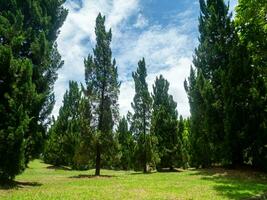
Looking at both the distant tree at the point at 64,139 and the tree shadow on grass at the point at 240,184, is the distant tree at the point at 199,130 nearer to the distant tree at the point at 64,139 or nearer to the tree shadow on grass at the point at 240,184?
the tree shadow on grass at the point at 240,184

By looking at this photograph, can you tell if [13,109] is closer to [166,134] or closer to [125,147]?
[166,134]

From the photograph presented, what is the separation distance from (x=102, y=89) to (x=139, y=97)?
13160mm

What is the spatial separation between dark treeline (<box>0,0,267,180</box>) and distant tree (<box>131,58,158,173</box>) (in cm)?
14

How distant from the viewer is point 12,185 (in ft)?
78.9

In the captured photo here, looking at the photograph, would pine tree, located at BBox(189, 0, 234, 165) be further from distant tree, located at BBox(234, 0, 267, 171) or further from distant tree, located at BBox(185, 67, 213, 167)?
distant tree, located at BBox(234, 0, 267, 171)

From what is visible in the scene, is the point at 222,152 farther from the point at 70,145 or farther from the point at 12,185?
the point at 70,145

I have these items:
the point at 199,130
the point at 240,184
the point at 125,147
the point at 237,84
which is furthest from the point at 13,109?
the point at 125,147

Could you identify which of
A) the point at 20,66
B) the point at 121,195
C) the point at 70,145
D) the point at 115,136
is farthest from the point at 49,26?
the point at 70,145

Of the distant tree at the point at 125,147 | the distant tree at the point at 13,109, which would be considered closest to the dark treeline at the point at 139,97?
the distant tree at the point at 13,109

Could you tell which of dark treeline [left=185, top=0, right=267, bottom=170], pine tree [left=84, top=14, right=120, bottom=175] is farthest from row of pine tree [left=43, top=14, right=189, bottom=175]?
dark treeline [left=185, top=0, right=267, bottom=170]

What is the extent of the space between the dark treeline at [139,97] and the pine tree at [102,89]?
0.37 feet

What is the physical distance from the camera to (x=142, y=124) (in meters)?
52.5

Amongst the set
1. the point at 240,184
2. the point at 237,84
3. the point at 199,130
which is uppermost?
the point at 237,84

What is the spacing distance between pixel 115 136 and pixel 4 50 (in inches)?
717
